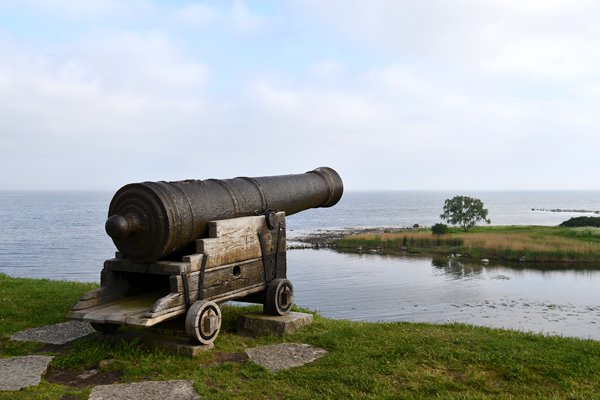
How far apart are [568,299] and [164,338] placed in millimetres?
24968

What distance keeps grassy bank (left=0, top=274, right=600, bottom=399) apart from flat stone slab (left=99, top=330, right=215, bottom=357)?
0.29 ft

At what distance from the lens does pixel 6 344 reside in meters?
6.37

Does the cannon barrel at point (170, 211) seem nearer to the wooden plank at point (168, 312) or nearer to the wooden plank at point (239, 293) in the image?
the wooden plank at point (168, 312)

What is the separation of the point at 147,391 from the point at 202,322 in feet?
4.12

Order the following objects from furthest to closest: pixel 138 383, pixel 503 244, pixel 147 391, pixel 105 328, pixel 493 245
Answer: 1. pixel 493 245
2. pixel 503 244
3. pixel 105 328
4. pixel 138 383
5. pixel 147 391

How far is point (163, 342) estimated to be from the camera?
237 inches

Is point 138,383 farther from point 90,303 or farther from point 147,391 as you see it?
point 90,303

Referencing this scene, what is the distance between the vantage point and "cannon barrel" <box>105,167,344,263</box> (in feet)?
19.0

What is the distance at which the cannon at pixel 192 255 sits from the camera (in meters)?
5.80

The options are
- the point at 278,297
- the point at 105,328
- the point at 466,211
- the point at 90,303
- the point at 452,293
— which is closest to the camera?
the point at 90,303


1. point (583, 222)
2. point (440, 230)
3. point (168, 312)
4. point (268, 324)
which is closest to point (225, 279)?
point (268, 324)

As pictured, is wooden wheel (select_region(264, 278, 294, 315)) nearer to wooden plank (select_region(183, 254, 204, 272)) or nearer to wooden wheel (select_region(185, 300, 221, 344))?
wooden wheel (select_region(185, 300, 221, 344))

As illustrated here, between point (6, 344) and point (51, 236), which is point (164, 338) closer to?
point (6, 344)

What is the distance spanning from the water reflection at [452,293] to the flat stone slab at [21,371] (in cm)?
1544
